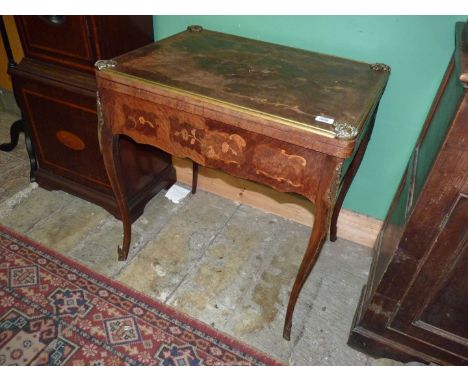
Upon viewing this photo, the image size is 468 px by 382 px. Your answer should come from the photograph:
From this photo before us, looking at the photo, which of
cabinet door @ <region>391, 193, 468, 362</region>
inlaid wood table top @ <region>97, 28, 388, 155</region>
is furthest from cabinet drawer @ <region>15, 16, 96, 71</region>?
cabinet door @ <region>391, 193, 468, 362</region>

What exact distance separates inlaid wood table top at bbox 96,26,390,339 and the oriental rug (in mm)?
397

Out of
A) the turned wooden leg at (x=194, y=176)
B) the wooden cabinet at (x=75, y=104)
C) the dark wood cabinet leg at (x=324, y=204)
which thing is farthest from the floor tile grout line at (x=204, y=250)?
the dark wood cabinet leg at (x=324, y=204)

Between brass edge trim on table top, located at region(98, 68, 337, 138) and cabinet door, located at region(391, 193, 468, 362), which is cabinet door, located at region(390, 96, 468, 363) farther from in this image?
brass edge trim on table top, located at region(98, 68, 337, 138)

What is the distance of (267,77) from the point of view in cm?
126

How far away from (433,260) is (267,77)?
2.65ft

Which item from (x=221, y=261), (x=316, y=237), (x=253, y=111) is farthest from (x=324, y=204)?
(x=221, y=261)

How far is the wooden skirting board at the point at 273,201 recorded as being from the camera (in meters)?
1.89

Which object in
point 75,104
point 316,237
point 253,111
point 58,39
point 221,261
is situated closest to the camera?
point 253,111

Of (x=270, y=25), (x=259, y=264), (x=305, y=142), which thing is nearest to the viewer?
(x=305, y=142)

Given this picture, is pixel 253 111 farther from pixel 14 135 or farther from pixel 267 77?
pixel 14 135
